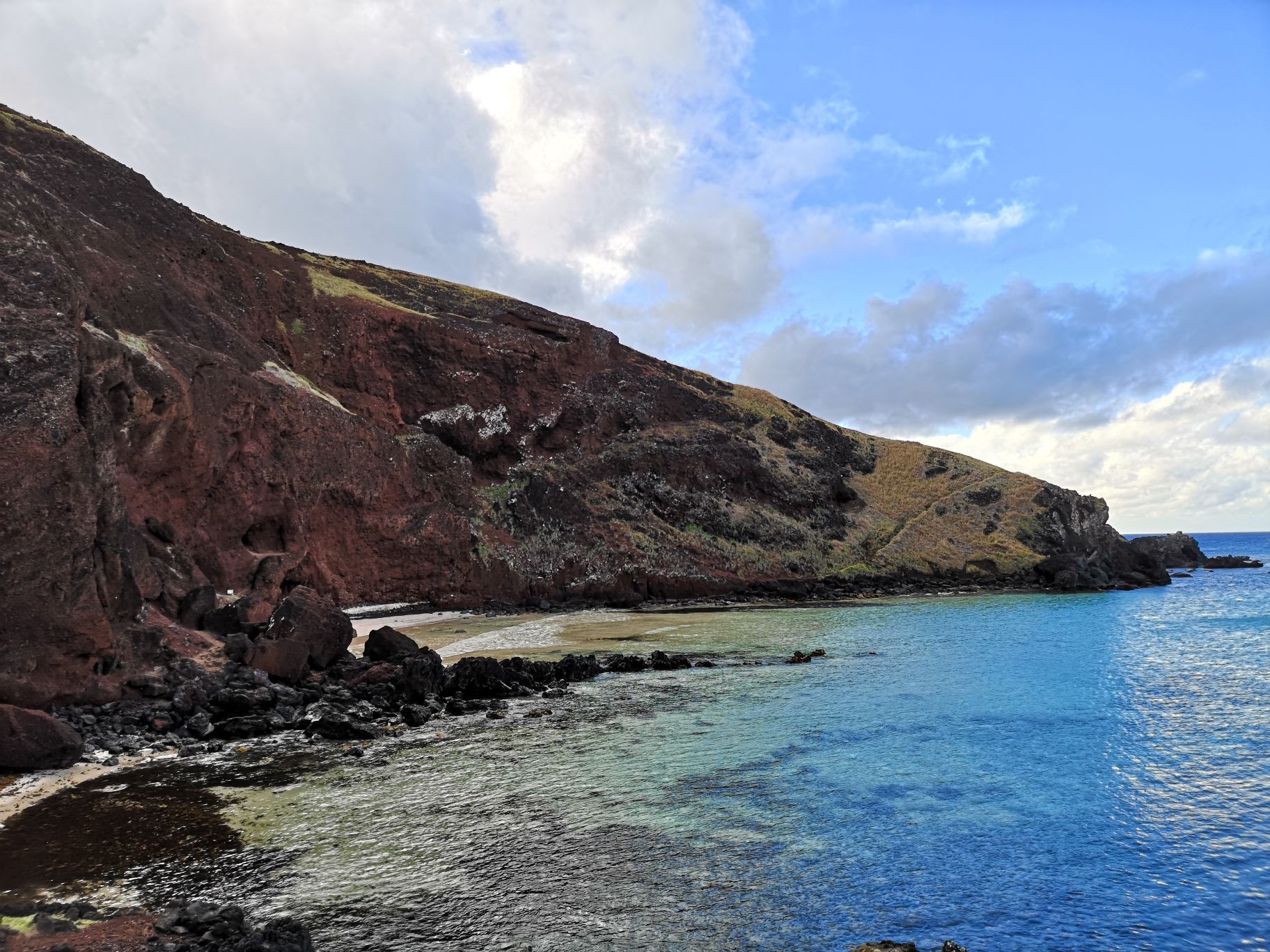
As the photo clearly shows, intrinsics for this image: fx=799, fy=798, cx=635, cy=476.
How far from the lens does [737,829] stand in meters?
11.9

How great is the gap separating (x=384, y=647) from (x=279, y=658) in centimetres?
422

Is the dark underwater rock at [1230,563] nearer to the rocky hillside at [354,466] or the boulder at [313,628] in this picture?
the rocky hillside at [354,466]

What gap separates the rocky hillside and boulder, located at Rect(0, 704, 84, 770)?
1947 millimetres

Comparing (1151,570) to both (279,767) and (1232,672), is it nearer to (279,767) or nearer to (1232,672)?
(1232,672)

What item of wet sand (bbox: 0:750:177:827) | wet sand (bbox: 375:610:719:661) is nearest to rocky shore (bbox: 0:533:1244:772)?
wet sand (bbox: 0:750:177:827)

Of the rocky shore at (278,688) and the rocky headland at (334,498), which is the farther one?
the rocky headland at (334,498)

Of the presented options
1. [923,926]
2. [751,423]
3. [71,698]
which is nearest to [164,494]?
[71,698]

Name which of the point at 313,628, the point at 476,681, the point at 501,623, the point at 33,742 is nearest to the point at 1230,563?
the point at 501,623

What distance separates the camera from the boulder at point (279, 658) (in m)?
22.3

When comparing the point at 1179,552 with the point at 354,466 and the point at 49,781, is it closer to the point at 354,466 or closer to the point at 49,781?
the point at 354,466

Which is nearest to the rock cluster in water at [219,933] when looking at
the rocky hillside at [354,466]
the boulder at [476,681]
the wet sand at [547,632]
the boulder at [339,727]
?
the boulder at [339,727]

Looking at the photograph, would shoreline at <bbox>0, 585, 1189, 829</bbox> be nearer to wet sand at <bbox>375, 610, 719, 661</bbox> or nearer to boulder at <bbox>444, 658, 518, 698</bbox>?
wet sand at <bbox>375, 610, 719, 661</bbox>

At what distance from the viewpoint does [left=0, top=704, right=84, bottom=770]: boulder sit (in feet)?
46.3

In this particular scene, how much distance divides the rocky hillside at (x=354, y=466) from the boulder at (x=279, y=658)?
120cm
